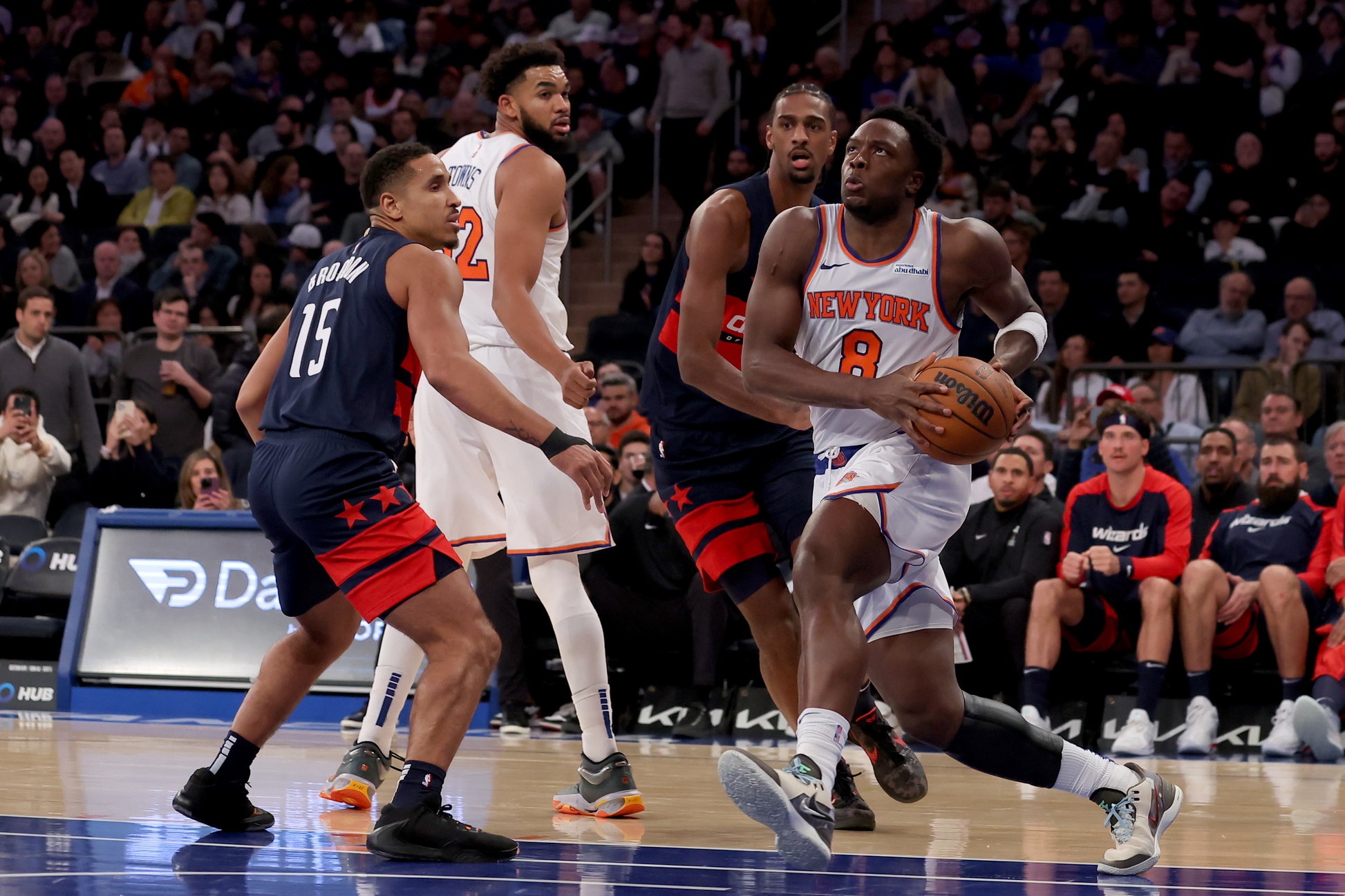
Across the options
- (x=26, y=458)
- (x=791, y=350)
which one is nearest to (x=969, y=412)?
(x=791, y=350)

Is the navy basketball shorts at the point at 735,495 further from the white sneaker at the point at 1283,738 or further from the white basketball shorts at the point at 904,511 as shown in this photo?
the white sneaker at the point at 1283,738

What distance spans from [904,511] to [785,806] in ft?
2.83

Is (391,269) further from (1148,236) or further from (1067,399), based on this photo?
(1148,236)

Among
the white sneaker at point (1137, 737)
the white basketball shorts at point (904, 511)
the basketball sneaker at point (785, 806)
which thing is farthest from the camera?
the white sneaker at point (1137, 737)

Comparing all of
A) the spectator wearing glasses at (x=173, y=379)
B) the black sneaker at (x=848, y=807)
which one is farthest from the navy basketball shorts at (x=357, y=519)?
the spectator wearing glasses at (x=173, y=379)

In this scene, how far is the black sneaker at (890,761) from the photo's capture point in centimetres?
486

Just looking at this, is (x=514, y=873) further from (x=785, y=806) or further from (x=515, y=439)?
(x=515, y=439)

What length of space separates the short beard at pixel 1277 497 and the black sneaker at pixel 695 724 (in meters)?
3.24

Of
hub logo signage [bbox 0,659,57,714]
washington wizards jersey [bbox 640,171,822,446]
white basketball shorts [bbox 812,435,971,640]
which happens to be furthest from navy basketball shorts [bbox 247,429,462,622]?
hub logo signage [bbox 0,659,57,714]

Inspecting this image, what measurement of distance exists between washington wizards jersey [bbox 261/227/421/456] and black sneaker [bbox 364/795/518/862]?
95cm

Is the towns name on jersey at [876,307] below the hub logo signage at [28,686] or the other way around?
the other way around

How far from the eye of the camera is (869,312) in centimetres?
424

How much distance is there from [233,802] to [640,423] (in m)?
6.22

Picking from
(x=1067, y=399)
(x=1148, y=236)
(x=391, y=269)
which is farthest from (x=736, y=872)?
(x=1148, y=236)
